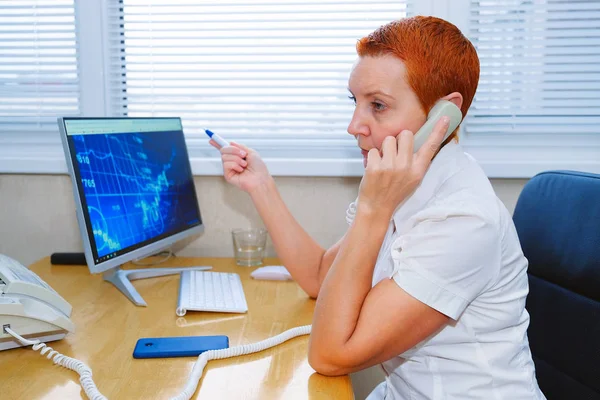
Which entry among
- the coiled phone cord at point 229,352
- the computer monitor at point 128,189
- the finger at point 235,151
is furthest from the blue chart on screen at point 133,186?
the coiled phone cord at point 229,352

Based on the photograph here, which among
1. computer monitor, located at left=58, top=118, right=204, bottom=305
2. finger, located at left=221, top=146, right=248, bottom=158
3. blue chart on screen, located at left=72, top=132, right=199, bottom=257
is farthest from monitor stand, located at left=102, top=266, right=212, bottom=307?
finger, located at left=221, top=146, right=248, bottom=158

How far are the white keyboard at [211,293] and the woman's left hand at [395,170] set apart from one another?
0.52 m

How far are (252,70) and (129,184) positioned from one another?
1.99ft

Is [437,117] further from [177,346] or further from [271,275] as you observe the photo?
[271,275]

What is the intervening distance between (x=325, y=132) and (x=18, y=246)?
1.06 metres

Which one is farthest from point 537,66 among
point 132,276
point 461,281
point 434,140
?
point 132,276

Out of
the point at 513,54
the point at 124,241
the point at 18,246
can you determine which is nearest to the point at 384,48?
the point at 124,241

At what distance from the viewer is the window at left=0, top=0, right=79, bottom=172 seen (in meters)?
2.01

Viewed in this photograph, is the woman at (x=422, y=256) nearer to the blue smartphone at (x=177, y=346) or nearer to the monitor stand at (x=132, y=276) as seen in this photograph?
Answer: the blue smartphone at (x=177, y=346)

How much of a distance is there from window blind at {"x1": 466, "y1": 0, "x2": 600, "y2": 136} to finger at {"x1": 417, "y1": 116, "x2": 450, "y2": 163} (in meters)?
0.99

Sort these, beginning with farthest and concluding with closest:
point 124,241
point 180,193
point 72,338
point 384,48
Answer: point 180,193, point 124,241, point 72,338, point 384,48

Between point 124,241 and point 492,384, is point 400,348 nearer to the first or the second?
point 492,384

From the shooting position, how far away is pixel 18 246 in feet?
6.75

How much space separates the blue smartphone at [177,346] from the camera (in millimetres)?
1176
